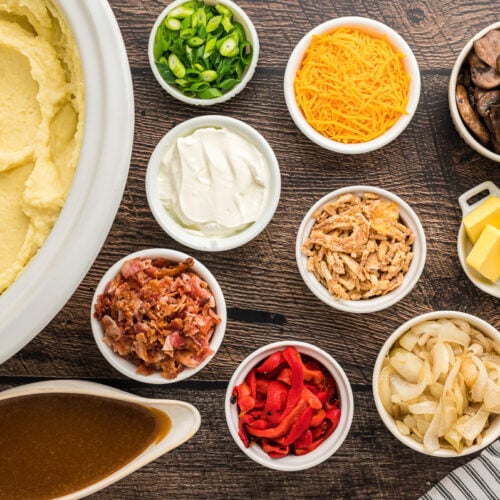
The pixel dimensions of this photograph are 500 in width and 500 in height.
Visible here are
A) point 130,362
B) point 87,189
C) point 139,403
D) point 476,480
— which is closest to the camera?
point 87,189

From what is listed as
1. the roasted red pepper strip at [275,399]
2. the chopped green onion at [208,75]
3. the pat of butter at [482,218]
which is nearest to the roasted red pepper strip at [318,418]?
the roasted red pepper strip at [275,399]

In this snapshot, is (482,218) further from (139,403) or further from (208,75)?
(139,403)

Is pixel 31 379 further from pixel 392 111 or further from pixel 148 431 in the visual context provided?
pixel 392 111

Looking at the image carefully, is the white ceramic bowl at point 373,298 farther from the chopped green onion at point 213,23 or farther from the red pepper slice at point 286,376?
the chopped green onion at point 213,23

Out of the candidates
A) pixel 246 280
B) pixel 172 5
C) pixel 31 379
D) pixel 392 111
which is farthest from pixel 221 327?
pixel 172 5

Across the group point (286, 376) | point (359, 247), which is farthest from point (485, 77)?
point (286, 376)

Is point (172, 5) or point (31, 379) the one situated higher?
point (172, 5)
